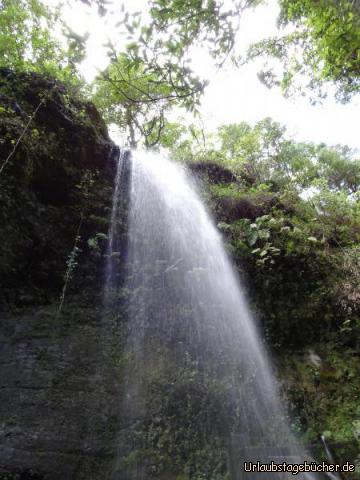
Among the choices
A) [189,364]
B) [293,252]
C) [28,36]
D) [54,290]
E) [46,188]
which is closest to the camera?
[189,364]

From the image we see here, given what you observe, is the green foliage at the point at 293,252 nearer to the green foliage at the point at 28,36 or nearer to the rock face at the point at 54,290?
the rock face at the point at 54,290

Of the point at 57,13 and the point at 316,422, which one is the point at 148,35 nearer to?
the point at 57,13

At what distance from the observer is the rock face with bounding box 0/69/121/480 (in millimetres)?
3436

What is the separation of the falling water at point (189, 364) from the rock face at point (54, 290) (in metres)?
0.35

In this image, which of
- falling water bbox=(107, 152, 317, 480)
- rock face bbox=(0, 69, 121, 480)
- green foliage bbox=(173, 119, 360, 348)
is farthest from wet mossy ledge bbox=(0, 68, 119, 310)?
green foliage bbox=(173, 119, 360, 348)

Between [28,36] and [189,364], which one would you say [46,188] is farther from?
[28,36]

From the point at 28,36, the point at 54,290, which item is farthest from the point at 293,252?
the point at 28,36

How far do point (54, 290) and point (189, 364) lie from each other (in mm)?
2518

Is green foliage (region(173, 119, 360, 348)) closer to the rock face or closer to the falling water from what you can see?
the falling water

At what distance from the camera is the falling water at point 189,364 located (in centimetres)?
366

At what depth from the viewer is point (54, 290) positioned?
5.16 metres

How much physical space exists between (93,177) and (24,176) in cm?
149

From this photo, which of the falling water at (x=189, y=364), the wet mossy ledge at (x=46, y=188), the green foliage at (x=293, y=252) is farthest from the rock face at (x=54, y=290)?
the green foliage at (x=293, y=252)

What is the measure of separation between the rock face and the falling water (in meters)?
0.35
